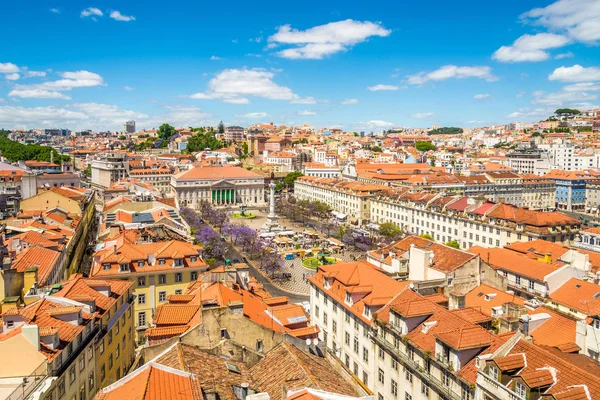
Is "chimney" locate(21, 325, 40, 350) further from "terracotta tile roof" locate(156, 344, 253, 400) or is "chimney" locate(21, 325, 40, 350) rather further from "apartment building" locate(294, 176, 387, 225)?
"apartment building" locate(294, 176, 387, 225)

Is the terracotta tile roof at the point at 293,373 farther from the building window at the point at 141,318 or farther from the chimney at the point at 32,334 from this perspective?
the building window at the point at 141,318

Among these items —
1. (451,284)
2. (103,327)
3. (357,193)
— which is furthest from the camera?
(357,193)

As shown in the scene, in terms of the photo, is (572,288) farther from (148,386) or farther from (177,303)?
(148,386)

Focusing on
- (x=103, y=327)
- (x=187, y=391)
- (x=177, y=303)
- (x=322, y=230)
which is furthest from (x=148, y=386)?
(x=322, y=230)

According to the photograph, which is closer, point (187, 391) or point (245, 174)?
point (187, 391)

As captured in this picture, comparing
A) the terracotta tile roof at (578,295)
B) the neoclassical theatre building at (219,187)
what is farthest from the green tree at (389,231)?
the neoclassical theatre building at (219,187)

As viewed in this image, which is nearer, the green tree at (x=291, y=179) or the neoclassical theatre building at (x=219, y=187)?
the neoclassical theatre building at (x=219, y=187)

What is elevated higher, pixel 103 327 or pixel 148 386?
pixel 148 386
